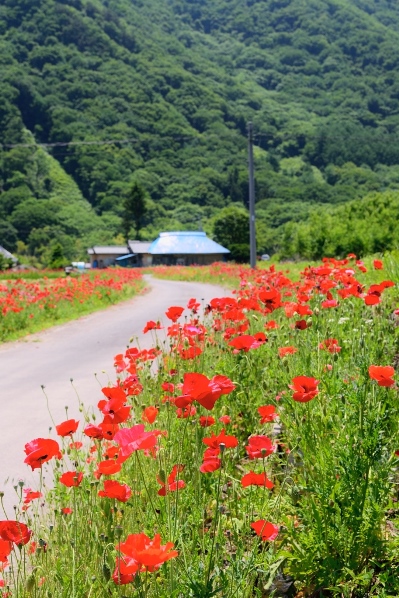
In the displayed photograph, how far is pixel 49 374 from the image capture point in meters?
7.80

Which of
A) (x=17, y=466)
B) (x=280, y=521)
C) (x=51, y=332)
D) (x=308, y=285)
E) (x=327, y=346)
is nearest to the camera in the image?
(x=280, y=521)

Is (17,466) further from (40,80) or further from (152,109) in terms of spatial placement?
(40,80)

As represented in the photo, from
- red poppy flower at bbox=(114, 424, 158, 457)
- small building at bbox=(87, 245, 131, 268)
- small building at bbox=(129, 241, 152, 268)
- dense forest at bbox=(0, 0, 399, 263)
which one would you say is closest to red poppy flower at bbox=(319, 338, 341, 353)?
red poppy flower at bbox=(114, 424, 158, 457)

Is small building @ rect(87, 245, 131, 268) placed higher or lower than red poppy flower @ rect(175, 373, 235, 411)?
lower

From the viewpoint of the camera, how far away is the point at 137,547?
1.50 metres

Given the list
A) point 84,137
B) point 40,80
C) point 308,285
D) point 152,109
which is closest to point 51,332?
point 308,285

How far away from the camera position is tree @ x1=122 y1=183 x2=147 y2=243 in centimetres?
9450

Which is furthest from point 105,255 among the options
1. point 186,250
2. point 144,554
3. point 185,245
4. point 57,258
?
point 144,554

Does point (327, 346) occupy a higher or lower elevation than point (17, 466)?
higher

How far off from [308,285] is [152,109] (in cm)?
13714

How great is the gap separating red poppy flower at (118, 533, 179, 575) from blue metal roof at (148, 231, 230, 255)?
236 feet

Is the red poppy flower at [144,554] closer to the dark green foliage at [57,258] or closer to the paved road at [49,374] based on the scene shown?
the paved road at [49,374]

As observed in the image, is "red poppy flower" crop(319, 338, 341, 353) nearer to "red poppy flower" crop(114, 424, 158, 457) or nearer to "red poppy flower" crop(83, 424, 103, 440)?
"red poppy flower" crop(83, 424, 103, 440)

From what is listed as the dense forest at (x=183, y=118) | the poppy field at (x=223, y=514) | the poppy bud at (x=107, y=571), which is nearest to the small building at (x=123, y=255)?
the dense forest at (x=183, y=118)
